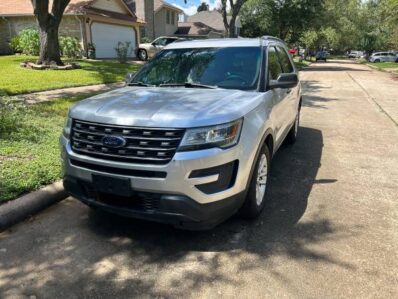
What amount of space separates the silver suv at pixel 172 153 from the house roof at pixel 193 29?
46780mm

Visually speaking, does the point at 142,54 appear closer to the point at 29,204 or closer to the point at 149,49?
the point at 149,49

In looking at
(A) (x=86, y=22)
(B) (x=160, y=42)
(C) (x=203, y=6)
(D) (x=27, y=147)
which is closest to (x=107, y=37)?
(A) (x=86, y=22)

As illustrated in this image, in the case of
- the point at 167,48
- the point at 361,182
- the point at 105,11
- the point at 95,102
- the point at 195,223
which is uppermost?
the point at 105,11

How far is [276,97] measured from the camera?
4941 mm

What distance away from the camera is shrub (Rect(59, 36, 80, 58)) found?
76.5 feet

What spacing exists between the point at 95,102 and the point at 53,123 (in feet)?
12.9

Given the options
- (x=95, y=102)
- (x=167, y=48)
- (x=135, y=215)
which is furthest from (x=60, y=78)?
(x=135, y=215)

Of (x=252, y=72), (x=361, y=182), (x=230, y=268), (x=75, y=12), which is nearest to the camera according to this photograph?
(x=230, y=268)

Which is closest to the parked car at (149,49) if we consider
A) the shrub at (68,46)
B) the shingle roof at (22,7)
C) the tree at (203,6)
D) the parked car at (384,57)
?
the shingle roof at (22,7)

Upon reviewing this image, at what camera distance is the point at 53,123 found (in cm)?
755

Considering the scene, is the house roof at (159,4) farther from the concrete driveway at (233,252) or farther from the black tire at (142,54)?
the concrete driveway at (233,252)

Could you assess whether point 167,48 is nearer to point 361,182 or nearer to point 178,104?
point 178,104

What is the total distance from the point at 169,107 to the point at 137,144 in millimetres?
484

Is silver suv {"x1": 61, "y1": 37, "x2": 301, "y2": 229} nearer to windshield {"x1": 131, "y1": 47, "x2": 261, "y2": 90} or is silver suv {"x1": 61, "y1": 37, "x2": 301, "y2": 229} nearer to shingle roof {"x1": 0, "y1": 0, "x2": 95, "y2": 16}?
windshield {"x1": 131, "y1": 47, "x2": 261, "y2": 90}
